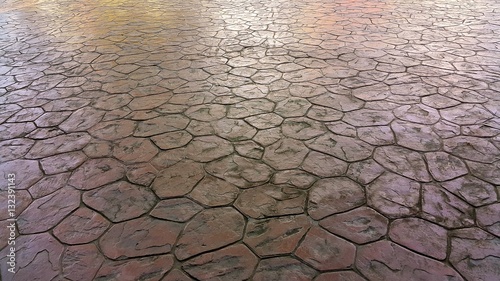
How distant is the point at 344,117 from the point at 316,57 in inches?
64.5

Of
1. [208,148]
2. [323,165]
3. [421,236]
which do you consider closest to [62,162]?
[208,148]

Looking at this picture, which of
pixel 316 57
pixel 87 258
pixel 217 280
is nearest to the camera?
pixel 217 280

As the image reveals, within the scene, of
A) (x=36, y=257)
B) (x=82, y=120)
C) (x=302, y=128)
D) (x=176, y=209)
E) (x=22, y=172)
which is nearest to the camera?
(x=36, y=257)

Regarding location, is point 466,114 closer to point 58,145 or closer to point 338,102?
point 338,102

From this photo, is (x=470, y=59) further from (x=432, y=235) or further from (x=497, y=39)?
(x=432, y=235)

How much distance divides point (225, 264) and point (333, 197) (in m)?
0.87

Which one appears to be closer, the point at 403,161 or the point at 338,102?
the point at 403,161

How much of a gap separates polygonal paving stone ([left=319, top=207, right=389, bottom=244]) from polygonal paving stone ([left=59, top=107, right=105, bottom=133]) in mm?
2396

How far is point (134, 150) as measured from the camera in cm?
266

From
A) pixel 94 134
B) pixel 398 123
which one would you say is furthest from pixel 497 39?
pixel 94 134

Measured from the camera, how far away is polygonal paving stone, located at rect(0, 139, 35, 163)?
263cm

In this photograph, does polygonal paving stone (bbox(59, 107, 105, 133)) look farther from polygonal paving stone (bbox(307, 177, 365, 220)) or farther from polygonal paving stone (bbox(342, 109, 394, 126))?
polygonal paving stone (bbox(342, 109, 394, 126))

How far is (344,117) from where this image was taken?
9.74 feet

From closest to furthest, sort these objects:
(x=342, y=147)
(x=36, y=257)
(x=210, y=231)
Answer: (x=36, y=257)
(x=210, y=231)
(x=342, y=147)
